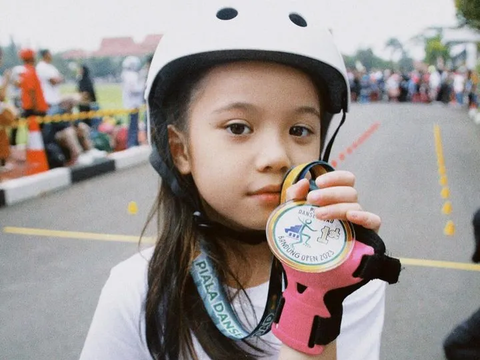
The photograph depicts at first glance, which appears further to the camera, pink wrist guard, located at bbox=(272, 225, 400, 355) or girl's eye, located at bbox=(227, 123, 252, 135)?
girl's eye, located at bbox=(227, 123, 252, 135)

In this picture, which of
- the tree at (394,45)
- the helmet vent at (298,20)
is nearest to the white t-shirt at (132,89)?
the helmet vent at (298,20)

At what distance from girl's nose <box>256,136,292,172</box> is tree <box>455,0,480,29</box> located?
13.4 m

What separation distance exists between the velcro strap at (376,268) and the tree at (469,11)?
532 inches

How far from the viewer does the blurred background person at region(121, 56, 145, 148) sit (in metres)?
11.2

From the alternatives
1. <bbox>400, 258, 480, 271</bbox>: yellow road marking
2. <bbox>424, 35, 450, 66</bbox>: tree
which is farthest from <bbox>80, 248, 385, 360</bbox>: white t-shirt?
<bbox>424, 35, 450, 66</bbox>: tree

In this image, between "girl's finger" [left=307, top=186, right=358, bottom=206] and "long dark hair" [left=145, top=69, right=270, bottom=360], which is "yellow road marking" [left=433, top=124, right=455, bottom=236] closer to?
"long dark hair" [left=145, top=69, right=270, bottom=360]

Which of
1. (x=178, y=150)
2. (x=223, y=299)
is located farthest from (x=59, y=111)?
(x=223, y=299)

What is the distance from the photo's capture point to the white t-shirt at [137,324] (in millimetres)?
1306

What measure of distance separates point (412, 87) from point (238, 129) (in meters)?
30.9

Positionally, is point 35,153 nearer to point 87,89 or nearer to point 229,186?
point 87,89

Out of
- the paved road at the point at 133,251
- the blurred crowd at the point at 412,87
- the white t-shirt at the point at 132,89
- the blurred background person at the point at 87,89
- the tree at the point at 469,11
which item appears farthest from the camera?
the blurred crowd at the point at 412,87

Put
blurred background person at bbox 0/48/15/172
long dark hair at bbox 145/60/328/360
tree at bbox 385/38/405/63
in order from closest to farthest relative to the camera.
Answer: long dark hair at bbox 145/60/328/360 < blurred background person at bbox 0/48/15/172 < tree at bbox 385/38/405/63

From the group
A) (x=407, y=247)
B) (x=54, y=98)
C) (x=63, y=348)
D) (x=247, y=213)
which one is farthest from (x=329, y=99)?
(x=54, y=98)

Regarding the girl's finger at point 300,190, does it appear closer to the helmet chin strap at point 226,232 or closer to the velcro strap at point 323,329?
the velcro strap at point 323,329
